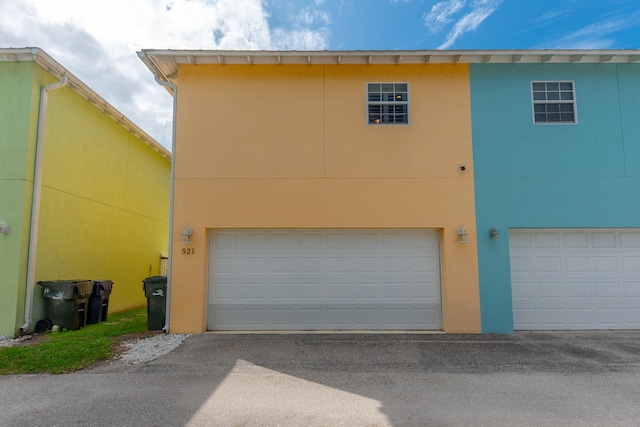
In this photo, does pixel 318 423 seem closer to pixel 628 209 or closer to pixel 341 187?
pixel 341 187

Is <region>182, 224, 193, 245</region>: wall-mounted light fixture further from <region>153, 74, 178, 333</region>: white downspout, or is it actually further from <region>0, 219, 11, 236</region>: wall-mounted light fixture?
<region>0, 219, 11, 236</region>: wall-mounted light fixture

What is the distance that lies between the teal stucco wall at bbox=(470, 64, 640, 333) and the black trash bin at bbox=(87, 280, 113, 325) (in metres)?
8.33

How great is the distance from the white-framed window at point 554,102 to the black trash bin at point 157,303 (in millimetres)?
8531

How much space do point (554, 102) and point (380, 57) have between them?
3828mm

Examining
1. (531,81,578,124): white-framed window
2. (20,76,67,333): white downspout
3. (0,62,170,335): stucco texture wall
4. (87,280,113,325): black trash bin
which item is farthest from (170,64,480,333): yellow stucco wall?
(0,62,170,335): stucco texture wall

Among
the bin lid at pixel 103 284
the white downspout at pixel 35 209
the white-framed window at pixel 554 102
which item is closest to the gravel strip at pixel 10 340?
the white downspout at pixel 35 209

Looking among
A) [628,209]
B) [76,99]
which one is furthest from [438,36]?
[76,99]

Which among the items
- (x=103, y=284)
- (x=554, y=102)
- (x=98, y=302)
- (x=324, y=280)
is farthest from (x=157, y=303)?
(x=554, y=102)

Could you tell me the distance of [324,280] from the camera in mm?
7840

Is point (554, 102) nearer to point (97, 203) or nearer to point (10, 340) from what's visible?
point (97, 203)

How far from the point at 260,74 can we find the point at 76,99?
4748 millimetres

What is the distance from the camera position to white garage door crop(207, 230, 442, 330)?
7750mm

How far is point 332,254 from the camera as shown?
7910mm

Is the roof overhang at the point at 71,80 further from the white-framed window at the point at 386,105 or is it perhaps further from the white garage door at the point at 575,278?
the white garage door at the point at 575,278
